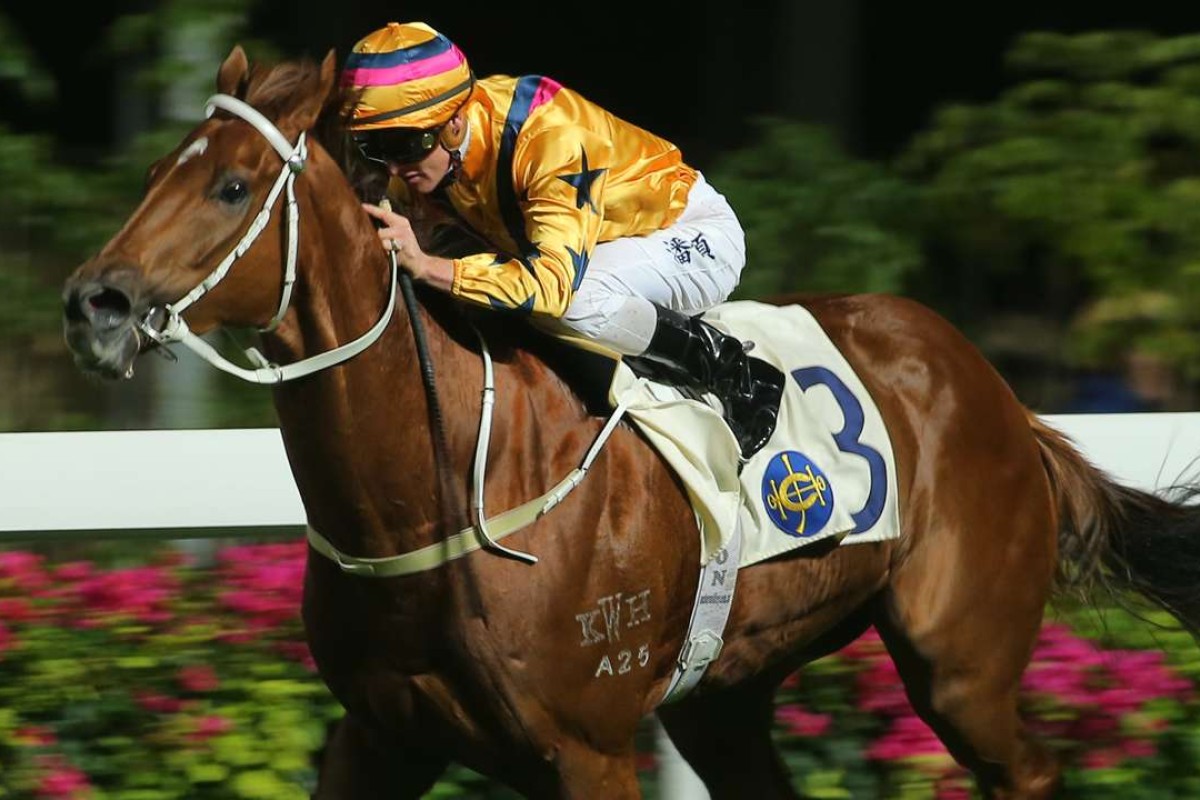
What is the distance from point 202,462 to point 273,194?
1.36 meters

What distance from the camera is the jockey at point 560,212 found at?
11.6ft

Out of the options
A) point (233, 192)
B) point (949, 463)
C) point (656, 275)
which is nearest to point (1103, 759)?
point (949, 463)

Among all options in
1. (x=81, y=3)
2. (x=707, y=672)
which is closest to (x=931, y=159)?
(x=707, y=672)

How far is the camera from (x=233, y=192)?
320 centimetres

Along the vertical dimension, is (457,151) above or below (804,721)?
above

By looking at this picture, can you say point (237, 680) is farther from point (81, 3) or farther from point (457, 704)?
point (81, 3)

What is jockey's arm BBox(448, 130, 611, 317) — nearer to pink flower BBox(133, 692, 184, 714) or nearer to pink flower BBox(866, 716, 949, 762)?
pink flower BBox(133, 692, 184, 714)

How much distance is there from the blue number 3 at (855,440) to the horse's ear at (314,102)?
1.28m

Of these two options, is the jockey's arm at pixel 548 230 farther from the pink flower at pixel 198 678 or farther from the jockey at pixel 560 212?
the pink flower at pixel 198 678

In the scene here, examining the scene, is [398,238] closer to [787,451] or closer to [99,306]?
[99,306]

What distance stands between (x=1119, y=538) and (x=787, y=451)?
1.03 metres

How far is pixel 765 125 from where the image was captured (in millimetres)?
6527

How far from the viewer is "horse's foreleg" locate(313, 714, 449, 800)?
12.3ft

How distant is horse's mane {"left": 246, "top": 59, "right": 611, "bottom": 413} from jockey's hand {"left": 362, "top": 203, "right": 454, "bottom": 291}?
0.09m
